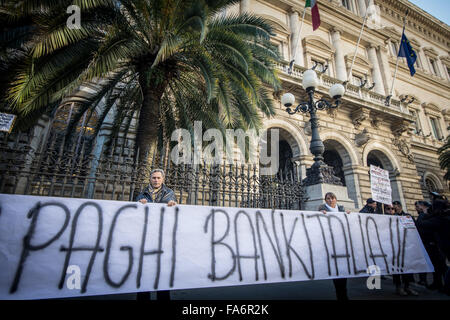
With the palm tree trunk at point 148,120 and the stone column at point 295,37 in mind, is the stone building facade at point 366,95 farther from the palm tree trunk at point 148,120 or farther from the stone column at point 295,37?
the palm tree trunk at point 148,120

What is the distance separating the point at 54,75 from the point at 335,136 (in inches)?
458

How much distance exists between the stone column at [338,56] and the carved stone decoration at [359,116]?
347cm

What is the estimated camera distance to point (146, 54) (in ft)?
18.0

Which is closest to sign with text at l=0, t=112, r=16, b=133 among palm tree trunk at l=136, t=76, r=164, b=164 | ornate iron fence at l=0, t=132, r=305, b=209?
ornate iron fence at l=0, t=132, r=305, b=209

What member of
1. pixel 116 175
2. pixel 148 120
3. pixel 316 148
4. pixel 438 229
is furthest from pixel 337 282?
pixel 148 120

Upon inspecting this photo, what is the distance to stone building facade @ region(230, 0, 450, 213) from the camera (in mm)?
11539

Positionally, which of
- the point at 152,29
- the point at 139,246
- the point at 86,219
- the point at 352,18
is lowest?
the point at 139,246

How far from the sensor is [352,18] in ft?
53.6

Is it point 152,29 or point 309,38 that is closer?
point 152,29

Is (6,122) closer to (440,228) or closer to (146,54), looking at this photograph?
(146,54)

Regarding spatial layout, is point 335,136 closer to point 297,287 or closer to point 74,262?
point 297,287

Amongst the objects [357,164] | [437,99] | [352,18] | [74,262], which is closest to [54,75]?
[74,262]

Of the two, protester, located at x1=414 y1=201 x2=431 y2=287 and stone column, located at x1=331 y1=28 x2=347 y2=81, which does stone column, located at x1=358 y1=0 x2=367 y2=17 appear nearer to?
stone column, located at x1=331 y1=28 x2=347 y2=81

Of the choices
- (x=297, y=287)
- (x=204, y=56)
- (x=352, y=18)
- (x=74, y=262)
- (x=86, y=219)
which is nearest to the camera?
(x=74, y=262)
